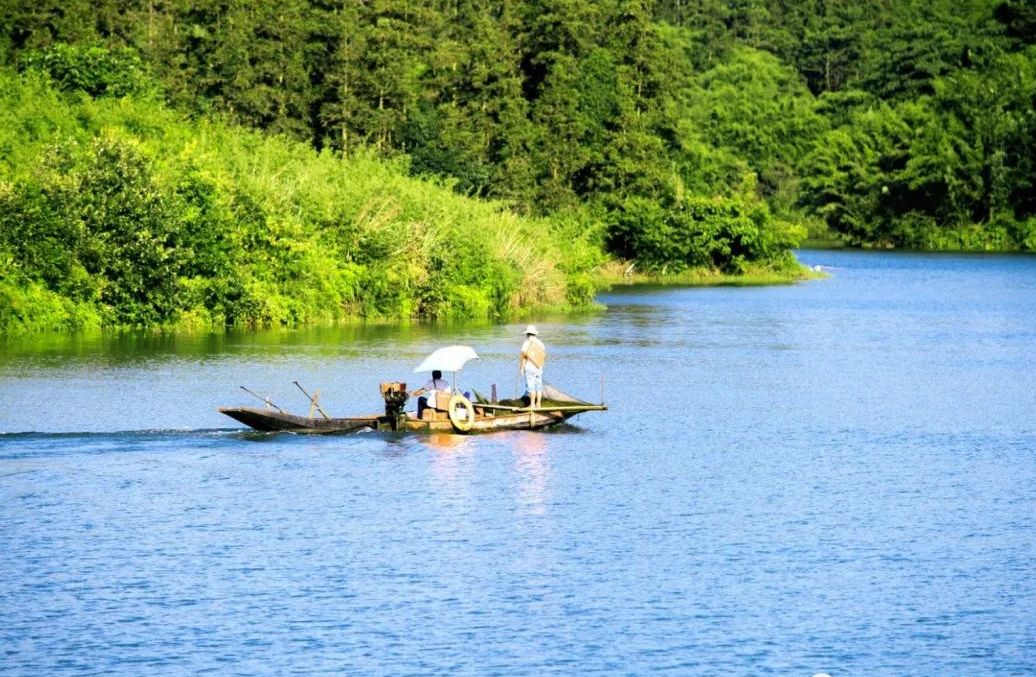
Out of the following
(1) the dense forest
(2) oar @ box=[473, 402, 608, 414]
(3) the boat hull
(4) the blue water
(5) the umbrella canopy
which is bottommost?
(4) the blue water

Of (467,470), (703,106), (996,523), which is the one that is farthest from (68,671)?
(703,106)

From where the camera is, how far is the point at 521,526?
27.6 metres

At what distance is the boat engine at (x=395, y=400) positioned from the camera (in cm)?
3416

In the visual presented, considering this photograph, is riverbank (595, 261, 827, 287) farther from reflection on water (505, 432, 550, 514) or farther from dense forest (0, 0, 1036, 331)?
reflection on water (505, 432, 550, 514)

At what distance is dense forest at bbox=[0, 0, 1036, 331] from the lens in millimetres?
56750

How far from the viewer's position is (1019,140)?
433 ft

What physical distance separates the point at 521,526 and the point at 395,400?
24.2ft

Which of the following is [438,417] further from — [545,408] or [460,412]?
[545,408]

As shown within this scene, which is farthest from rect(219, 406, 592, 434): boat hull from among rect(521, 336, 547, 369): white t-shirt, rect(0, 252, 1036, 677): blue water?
rect(521, 336, 547, 369): white t-shirt

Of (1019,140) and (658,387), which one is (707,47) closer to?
(1019,140)

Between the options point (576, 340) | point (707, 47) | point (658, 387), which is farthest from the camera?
point (707, 47)

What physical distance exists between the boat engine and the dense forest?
21255 millimetres

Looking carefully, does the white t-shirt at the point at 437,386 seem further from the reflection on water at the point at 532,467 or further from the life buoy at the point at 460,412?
the reflection on water at the point at 532,467

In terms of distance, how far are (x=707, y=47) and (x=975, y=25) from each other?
25018 mm
